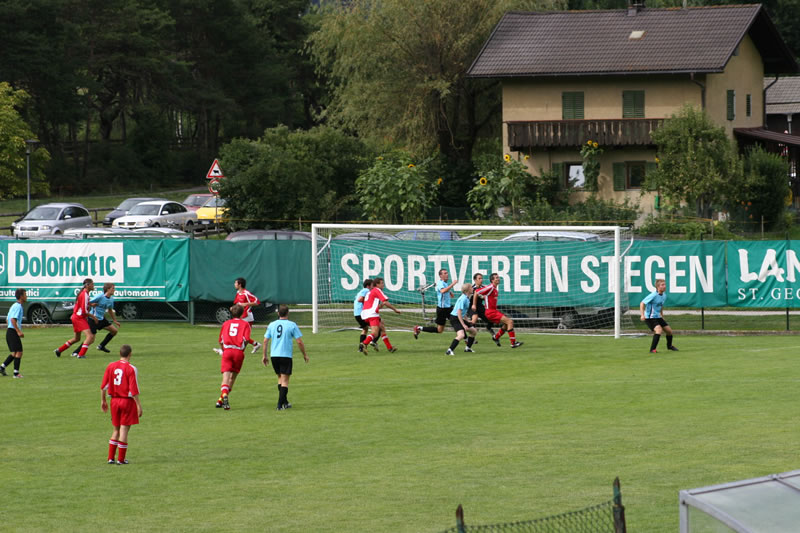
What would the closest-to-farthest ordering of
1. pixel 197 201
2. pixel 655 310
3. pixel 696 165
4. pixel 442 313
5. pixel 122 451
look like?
pixel 122 451, pixel 655 310, pixel 442 313, pixel 696 165, pixel 197 201

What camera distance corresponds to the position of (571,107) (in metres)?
53.2

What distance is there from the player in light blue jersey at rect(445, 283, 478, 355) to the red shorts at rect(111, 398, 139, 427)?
1135 centimetres

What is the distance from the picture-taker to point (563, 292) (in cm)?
2997

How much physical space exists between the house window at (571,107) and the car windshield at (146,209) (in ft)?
66.2

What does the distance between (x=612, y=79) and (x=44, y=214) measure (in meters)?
27.4

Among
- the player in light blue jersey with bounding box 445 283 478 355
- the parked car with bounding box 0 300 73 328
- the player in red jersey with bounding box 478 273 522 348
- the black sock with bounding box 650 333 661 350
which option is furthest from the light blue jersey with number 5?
the parked car with bounding box 0 300 73 328

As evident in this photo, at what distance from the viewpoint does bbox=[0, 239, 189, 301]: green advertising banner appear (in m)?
33.4

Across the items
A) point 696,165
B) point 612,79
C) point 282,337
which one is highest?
point 612,79

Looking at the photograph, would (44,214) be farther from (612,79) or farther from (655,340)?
(655,340)

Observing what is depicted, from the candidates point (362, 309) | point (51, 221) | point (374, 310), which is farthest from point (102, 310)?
point (51, 221)

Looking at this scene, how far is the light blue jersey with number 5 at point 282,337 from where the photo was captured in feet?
59.7

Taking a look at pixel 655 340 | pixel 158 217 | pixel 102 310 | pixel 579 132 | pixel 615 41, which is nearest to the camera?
pixel 655 340

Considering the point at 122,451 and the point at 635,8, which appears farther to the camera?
the point at 635,8

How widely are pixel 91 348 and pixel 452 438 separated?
14808 mm
